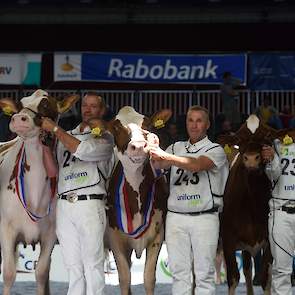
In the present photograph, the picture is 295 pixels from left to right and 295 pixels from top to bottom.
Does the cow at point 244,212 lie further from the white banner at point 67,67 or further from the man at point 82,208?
the white banner at point 67,67

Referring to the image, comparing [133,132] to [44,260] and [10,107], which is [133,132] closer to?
[10,107]

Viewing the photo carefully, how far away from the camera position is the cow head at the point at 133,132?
7.20 metres

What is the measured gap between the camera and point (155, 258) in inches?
301

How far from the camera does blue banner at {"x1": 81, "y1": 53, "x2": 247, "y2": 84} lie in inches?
622

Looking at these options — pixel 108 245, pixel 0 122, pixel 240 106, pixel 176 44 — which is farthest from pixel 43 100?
pixel 176 44

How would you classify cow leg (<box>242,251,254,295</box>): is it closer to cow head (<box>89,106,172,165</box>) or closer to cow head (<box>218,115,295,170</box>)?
cow head (<box>218,115,295,170</box>)

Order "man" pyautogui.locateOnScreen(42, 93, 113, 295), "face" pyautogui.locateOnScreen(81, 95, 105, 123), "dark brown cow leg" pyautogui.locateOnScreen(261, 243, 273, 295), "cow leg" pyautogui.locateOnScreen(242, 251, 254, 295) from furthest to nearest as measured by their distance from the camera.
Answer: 1. "cow leg" pyautogui.locateOnScreen(242, 251, 254, 295)
2. "dark brown cow leg" pyautogui.locateOnScreen(261, 243, 273, 295)
3. "face" pyautogui.locateOnScreen(81, 95, 105, 123)
4. "man" pyautogui.locateOnScreen(42, 93, 113, 295)

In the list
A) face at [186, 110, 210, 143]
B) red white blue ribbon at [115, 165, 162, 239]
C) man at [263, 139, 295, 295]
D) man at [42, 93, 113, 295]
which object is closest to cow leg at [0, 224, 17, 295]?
man at [42, 93, 113, 295]

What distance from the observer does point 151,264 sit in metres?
7.63

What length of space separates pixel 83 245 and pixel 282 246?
1.80 m

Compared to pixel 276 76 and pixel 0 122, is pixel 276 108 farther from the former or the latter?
pixel 0 122

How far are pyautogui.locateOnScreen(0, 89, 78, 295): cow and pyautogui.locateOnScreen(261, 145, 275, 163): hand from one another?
175cm

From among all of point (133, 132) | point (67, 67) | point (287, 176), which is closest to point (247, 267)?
point (287, 176)

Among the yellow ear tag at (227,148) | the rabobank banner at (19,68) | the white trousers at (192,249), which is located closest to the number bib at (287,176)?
the yellow ear tag at (227,148)
